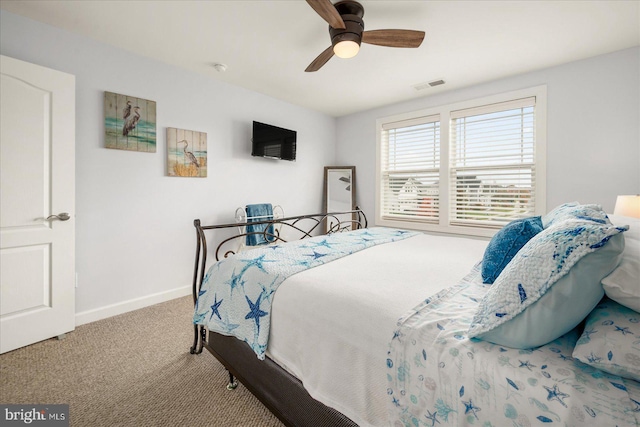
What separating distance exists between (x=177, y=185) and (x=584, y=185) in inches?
169

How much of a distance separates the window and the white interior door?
3706mm

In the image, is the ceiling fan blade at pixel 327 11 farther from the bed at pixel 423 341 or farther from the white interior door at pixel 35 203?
the white interior door at pixel 35 203

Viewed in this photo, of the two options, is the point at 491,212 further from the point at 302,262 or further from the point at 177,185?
the point at 177,185

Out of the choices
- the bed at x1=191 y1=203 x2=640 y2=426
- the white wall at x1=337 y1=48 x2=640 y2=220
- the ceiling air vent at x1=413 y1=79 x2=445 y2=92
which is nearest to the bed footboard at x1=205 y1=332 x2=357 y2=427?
the bed at x1=191 y1=203 x2=640 y2=426

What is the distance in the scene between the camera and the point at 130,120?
2.61 metres

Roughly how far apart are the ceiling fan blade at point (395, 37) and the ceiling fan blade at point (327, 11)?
29 cm

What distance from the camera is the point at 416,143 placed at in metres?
3.96

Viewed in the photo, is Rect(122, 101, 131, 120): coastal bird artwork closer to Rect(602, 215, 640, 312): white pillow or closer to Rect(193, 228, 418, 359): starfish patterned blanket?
Rect(193, 228, 418, 359): starfish patterned blanket

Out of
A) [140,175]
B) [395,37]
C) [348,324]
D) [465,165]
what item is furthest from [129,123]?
[465,165]

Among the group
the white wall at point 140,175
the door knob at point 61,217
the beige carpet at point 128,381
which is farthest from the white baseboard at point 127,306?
the door knob at point 61,217

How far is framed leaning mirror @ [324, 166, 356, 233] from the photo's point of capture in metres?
4.59

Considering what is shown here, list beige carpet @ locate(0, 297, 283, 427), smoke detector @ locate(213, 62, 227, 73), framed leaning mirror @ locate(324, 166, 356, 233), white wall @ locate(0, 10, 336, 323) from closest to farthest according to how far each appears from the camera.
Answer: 1. beige carpet @ locate(0, 297, 283, 427)
2. white wall @ locate(0, 10, 336, 323)
3. smoke detector @ locate(213, 62, 227, 73)
4. framed leaning mirror @ locate(324, 166, 356, 233)

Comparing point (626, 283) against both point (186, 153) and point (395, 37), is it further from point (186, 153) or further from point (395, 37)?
point (186, 153)

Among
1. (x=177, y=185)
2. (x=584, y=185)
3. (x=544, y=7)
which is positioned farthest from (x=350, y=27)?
(x=584, y=185)
